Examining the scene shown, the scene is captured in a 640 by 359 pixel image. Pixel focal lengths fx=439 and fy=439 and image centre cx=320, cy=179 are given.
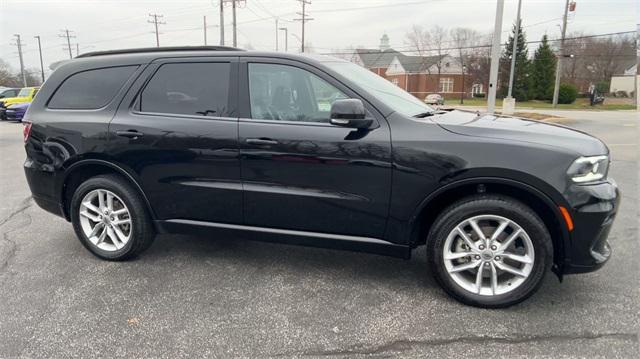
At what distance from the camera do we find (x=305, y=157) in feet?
10.5

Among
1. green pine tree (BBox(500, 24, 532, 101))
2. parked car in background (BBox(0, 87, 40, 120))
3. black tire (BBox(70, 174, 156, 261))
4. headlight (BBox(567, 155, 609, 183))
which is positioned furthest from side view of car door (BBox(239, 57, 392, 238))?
green pine tree (BBox(500, 24, 532, 101))

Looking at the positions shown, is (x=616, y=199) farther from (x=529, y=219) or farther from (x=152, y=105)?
(x=152, y=105)

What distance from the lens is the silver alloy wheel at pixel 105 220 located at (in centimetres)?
387

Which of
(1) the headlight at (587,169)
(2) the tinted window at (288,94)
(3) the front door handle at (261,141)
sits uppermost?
(2) the tinted window at (288,94)

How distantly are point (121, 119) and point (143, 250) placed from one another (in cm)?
118

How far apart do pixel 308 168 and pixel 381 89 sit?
0.94 m

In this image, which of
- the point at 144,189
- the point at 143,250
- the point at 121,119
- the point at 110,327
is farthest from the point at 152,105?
the point at 110,327

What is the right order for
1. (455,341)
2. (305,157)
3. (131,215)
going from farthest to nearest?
(131,215) < (305,157) < (455,341)

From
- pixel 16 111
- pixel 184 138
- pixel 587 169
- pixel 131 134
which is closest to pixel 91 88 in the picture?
pixel 131 134

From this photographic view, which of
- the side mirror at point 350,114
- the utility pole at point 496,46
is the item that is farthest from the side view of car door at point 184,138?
the utility pole at point 496,46

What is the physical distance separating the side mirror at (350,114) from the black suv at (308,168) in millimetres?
Answer: 12

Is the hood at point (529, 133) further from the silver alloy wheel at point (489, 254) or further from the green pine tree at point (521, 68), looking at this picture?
the green pine tree at point (521, 68)

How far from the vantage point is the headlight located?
9.16 ft

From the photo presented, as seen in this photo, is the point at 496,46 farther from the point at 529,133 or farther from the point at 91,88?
the point at 91,88
